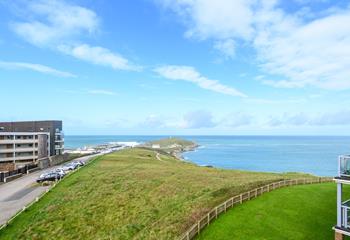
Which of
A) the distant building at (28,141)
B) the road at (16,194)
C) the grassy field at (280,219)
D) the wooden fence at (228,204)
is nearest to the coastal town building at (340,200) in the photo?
the grassy field at (280,219)

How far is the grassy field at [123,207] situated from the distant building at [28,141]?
136ft

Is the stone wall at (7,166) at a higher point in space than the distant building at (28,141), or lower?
lower

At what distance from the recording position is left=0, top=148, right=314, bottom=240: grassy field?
1228 inches

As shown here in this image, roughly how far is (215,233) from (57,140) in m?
84.9

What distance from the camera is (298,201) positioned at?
30.8 m

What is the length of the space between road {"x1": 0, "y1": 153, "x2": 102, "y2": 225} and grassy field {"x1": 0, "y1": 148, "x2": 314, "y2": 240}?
1.96m

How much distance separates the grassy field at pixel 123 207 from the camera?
102 feet

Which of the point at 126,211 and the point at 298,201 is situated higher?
the point at 298,201

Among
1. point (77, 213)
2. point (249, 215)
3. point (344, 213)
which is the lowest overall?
point (77, 213)

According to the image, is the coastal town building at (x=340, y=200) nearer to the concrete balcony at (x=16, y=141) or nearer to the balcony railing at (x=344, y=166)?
the balcony railing at (x=344, y=166)

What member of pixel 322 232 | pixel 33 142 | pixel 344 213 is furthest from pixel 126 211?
pixel 33 142

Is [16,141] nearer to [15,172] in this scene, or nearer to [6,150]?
[6,150]

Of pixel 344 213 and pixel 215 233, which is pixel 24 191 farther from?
pixel 344 213

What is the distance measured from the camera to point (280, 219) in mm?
26438
